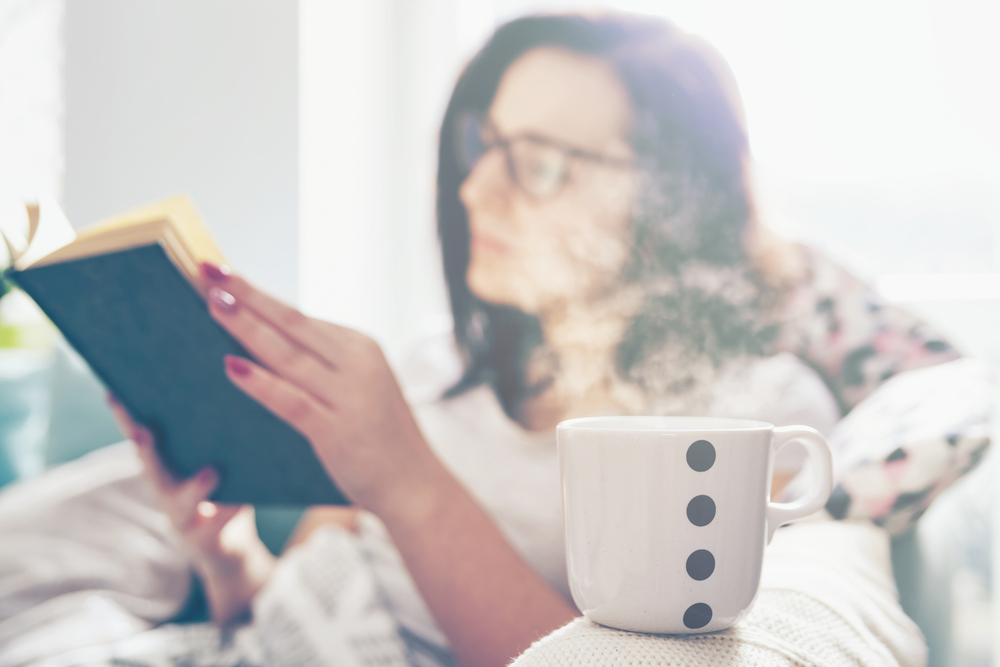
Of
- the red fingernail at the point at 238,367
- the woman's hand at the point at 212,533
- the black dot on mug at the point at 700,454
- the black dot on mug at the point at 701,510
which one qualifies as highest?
the black dot on mug at the point at 700,454

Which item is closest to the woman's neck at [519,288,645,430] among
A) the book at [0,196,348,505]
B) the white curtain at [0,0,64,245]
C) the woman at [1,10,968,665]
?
the woman at [1,10,968,665]

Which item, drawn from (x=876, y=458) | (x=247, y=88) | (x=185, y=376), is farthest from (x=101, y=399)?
(x=876, y=458)

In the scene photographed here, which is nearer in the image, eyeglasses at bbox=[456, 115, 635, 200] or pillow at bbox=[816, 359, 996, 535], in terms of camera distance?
pillow at bbox=[816, 359, 996, 535]

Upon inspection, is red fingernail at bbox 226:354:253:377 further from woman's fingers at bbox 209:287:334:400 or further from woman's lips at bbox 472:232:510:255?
woman's lips at bbox 472:232:510:255

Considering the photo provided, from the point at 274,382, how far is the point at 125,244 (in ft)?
0.53

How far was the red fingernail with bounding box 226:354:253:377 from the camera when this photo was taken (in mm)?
551

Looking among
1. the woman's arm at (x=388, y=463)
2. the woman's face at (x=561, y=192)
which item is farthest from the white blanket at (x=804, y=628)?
the woman's face at (x=561, y=192)

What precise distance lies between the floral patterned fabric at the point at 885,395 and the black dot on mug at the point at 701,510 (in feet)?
1.04

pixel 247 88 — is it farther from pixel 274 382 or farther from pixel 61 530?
pixel 274 382

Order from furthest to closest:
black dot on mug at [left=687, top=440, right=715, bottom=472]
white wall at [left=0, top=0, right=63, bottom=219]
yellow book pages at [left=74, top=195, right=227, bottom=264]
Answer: white wall at [left=0, top=0, right=63, bottom=219] → yellow book pages at [left=74, top=195, right=227, bottom=264] → black dot on mug at [left=687, top=440, right=715, bottom=472]

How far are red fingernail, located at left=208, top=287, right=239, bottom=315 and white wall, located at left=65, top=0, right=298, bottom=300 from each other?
1196 millimetres

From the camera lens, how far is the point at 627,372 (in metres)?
0.79

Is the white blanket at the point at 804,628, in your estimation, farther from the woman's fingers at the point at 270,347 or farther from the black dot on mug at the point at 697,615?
the woman's fingers at the point at 270,347

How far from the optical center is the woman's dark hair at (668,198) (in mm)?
784
